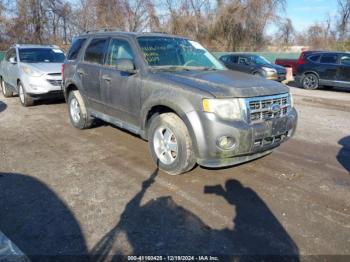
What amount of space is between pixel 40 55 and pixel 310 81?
11.7m

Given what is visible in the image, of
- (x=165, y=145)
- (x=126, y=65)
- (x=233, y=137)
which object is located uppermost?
(x=126, y=65)

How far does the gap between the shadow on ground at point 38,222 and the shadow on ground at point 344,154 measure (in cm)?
393

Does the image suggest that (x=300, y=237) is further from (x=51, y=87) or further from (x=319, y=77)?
(x=319, y=77)

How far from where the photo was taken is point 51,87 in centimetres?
910

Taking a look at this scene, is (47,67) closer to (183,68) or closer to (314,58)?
(183,68)

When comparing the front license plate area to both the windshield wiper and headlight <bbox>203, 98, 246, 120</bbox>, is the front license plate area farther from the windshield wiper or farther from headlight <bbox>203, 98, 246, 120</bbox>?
the windshield wiper

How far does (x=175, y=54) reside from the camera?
5.37 m

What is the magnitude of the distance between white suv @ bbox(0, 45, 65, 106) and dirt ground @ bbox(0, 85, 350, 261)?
10.3 feet

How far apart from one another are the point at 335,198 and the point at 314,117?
519cm

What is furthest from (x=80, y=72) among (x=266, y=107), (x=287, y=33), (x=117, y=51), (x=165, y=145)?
(x=287, y=33)

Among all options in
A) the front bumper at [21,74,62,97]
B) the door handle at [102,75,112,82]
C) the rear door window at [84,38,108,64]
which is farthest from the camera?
the front bumper at [21,74,62,97]

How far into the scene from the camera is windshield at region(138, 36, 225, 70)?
5086 mm

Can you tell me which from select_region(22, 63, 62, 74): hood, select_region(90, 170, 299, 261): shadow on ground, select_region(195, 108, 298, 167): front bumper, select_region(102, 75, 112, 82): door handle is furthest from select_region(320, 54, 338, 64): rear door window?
select_region(90, 170, 299, 261): shadow on ground

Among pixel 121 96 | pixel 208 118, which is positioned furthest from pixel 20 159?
pixel 208 118
